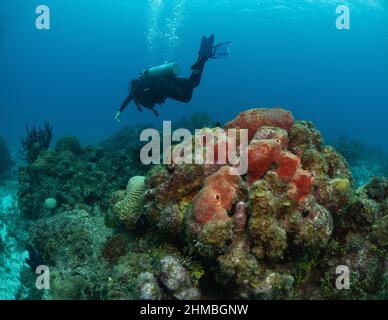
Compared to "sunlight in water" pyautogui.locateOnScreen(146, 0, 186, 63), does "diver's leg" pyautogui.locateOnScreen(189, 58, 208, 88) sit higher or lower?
lower

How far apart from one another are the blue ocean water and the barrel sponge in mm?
40801

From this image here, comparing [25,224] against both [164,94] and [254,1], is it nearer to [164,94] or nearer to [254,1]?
[164,94]

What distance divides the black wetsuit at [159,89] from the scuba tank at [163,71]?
119mm

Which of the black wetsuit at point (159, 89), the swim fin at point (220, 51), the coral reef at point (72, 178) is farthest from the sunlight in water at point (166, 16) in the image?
the coral reef at point (72, 178)

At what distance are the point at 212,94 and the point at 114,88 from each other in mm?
45136

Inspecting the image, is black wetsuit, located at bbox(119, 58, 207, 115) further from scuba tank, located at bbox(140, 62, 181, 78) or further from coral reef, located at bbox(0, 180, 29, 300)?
coral reef, located at bbox(0, 180, 29, 300)

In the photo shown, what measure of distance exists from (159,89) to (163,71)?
553 mm

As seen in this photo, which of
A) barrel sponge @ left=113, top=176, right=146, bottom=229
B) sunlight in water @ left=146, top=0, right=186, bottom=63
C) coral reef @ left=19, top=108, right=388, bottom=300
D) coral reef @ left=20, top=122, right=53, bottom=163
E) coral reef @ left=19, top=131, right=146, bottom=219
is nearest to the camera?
coral reef @ left=19, top=108, right=388, bottom=300

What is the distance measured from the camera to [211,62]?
4705 inches

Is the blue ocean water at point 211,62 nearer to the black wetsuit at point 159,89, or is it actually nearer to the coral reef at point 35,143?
the coral reef at point 35,143

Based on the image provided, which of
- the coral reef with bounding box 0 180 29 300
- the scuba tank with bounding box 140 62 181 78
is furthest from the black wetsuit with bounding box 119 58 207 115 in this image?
the coral reef with bounding box 0 180 29 300

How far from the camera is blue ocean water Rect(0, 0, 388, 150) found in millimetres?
54344

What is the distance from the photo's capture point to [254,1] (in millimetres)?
47875
